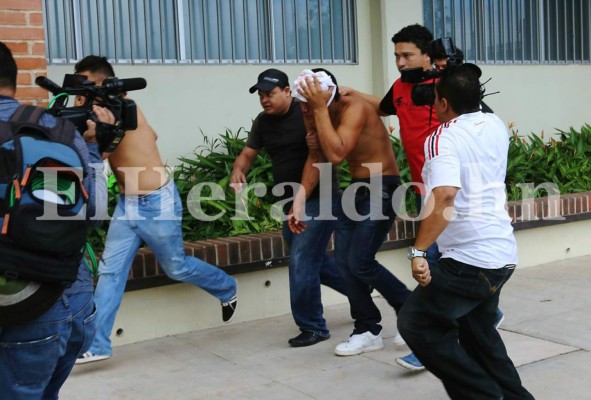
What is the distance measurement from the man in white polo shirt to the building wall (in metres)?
3.96

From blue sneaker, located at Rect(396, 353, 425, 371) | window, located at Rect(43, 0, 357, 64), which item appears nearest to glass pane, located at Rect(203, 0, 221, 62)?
window, located at Rect(43, 0, 357, 64)

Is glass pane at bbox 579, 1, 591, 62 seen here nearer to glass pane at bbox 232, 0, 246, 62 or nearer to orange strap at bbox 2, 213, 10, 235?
glass pane at bbox 232, 0, 246, 62

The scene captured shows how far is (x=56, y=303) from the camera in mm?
2678

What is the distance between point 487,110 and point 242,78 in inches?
147

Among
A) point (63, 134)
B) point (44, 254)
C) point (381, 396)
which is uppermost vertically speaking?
point (63, 134)

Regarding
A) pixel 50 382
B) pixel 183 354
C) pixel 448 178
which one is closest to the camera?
pixel 50 382

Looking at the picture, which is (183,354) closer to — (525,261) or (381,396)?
(381,396)

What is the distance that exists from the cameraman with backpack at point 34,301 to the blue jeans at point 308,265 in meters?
2.43

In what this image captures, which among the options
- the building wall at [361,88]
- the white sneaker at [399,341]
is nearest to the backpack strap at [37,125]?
the white sneaker at [399,341]

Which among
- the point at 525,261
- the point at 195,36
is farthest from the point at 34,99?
the point at 525,261

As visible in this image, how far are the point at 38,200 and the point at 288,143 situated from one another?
9.38 ft

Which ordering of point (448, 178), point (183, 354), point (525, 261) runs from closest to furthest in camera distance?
point (448, 178), point (183, 354), point (525, 261)

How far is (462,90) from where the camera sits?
362 centimetres

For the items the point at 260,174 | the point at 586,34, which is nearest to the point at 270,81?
the point at 260,174
